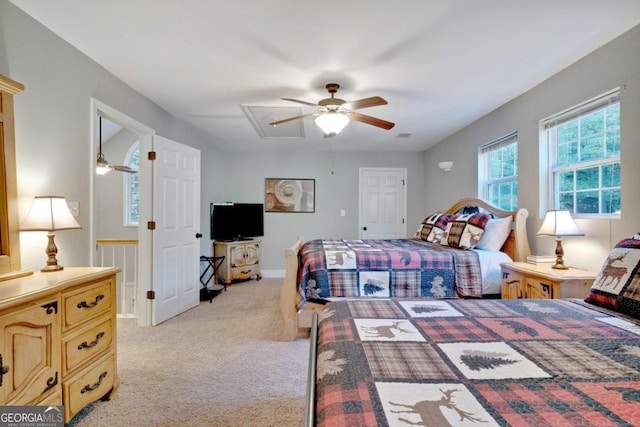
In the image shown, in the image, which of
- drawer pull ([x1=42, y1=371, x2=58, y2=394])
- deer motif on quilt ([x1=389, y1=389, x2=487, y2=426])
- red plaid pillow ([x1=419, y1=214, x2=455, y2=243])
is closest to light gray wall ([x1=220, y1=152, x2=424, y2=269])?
red plaid pillow ([x1=419, y1=214, x2=455, y2=243])

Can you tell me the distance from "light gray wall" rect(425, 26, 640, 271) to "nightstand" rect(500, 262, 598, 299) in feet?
0.94

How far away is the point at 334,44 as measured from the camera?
2.07 metres

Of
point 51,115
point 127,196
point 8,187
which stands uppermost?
point 51,115

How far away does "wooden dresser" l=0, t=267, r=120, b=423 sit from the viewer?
1261 millimetres

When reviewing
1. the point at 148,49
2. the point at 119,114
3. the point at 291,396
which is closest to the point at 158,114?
the point at 119,114

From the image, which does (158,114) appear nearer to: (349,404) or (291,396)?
(291,396)

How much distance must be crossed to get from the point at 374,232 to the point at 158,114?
3977mm

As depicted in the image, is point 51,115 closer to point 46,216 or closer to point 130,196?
point 46,216

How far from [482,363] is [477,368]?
0.04 meters

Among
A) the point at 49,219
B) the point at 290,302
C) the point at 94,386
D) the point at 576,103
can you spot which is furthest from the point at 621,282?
the point at 49,219

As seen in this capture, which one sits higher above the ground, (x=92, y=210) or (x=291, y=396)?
(x=92, y=210)

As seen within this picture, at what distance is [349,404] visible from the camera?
26.6 inches

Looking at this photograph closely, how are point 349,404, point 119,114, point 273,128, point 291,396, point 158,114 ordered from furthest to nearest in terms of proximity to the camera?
1. point 273,128
2. point 158,114
3. point 119,114
4. point 291,396
5. point 349,404

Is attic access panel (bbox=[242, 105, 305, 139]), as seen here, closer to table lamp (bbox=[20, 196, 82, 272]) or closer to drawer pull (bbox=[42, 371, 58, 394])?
table lamp (bbox=[20, 196, 82, 272])
